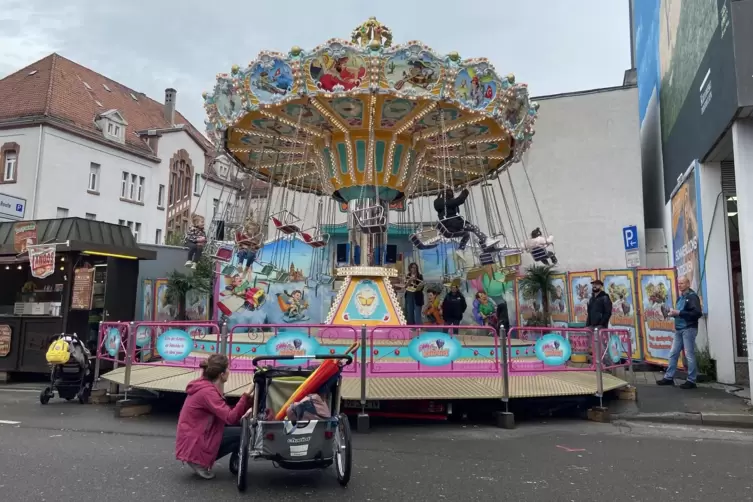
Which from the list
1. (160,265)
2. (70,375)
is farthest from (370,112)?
(160,265)

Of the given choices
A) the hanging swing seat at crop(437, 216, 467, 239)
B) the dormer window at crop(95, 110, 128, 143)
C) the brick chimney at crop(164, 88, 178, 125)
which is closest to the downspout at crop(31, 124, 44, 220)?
the dormer window at crop(95, 110, 128, 143)

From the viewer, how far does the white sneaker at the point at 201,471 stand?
5164mm

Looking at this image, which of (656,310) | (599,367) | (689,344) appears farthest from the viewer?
(656,310)

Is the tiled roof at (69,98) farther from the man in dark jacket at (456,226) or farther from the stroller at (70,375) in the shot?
the man in dark jacket at (456,226)

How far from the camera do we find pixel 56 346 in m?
10.1

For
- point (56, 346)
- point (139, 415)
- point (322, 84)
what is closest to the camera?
point (139, 415)

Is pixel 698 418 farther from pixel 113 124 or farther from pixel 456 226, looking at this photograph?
pixel 113 124

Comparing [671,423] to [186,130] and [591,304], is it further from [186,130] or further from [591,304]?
[186,130]

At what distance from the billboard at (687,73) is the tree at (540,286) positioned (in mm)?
4444

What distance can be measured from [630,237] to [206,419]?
1680 centimetres

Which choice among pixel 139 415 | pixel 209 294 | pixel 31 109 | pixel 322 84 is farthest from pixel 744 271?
pixel 31 109

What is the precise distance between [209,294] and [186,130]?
21.9 m

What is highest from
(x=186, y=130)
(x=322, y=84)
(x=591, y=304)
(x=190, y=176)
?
(x=186, y=130)

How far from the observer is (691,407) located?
8.86m
